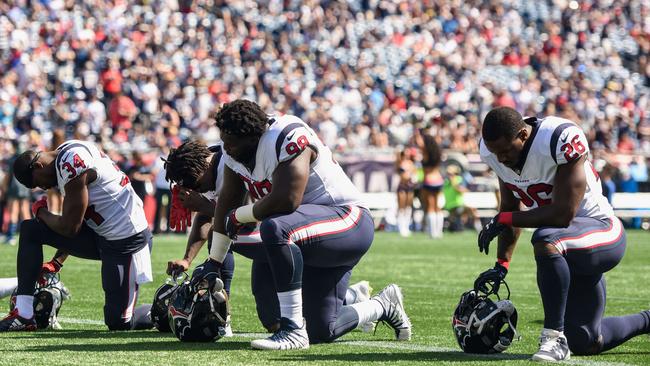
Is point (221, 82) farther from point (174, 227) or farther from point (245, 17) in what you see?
point (174, 227)

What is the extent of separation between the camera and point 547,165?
5668mm

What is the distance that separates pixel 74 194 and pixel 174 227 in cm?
61

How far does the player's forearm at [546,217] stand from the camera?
18.2 ft

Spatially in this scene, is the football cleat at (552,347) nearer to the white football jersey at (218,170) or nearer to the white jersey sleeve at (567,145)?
the white jersey sleeve at (567,145)

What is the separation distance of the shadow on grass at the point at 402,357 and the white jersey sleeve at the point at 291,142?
989mm

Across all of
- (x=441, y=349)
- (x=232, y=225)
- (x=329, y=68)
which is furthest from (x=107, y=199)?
(x=329, y=68)

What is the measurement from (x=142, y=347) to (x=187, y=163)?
107cm

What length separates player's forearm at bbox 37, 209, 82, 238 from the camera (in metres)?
6.98

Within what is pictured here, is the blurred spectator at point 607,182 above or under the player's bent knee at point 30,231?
under

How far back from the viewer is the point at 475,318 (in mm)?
5836

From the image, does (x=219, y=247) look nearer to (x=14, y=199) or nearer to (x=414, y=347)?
(x=414, y=347)

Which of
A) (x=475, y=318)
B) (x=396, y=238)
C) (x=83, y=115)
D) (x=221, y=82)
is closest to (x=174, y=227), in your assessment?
(x=475, y=318)

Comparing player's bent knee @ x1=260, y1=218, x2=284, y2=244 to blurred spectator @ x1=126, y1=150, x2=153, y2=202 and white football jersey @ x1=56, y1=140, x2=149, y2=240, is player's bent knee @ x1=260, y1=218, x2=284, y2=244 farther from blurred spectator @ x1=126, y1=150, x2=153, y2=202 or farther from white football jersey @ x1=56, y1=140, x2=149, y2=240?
blurred spectator @ x1=126, y1=150, x2=153, y2=202

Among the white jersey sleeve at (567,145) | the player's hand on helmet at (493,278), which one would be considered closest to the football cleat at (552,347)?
the player's hand on helmet at (493,278)
